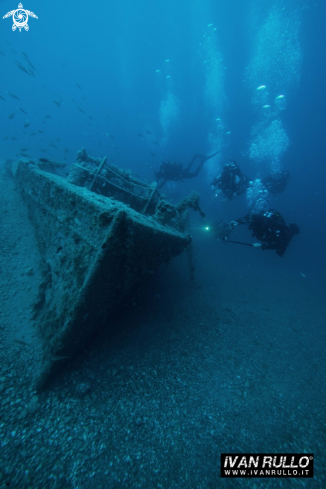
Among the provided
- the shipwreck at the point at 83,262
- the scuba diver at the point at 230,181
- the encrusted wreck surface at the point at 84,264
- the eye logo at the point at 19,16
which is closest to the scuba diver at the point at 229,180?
the scuba diver at the point at 230,181

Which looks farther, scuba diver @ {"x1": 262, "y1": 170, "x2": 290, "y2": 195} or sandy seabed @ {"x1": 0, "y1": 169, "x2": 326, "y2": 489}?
scuba diver @ {"x1": 262, "y1": 170, "x2": 290, "y2": 195}

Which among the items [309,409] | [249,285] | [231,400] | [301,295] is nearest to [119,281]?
[231,400]

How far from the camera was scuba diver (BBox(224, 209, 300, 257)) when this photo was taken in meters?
7.84

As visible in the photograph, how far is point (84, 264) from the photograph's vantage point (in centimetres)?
314

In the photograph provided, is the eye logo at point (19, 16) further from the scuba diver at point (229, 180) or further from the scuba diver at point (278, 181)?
the scuba diver at point (229, 180)

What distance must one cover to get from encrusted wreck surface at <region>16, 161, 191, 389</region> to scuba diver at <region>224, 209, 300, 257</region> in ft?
17.8

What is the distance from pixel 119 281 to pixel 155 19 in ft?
504

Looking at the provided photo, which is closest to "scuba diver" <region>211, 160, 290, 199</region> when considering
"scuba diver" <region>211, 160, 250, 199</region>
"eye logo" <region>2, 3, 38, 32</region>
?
"scuba diver" <region>211, 160, 250, 199</region>

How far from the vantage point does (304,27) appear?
55.0m

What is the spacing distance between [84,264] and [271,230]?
732cm

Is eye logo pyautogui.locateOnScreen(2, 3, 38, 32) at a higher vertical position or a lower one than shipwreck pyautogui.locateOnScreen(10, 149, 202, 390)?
higher

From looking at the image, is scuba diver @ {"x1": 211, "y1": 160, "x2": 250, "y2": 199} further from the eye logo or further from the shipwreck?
the eye logo

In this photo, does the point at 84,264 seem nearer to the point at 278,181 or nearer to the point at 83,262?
the point at 83,262

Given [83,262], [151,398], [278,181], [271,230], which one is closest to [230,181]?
[271,230]
